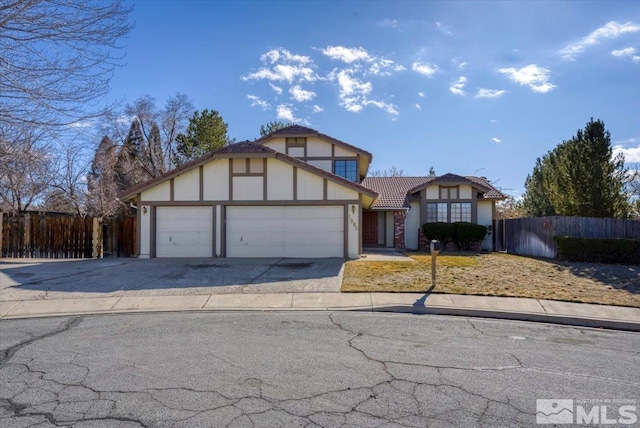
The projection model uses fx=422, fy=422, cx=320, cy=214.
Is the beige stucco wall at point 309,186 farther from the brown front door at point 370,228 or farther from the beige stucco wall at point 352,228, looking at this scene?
the brown front door at point 370,228

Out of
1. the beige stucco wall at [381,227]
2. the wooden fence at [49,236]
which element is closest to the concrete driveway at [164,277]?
the wooden fence at [49,236]

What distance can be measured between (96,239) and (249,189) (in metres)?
7.09

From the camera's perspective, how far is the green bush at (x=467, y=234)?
23.6 meters

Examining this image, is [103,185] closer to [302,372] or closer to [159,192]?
[159,192]

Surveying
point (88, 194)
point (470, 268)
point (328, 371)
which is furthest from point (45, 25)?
point (88, 194)

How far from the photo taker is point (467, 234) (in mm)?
23547

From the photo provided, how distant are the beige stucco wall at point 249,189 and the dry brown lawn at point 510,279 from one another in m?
5.06

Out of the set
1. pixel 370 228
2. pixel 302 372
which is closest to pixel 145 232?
pixel 370 228

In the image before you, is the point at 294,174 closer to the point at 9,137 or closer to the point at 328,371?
the point at 9,137

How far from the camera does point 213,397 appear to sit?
438 cm

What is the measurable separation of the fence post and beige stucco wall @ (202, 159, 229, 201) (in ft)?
Result: 16.4

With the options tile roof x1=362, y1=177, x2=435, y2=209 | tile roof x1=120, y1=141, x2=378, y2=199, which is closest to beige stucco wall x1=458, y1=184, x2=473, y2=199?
tile roof x1=362, y1=177, x2=435, y2=209

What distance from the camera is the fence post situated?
18203mm

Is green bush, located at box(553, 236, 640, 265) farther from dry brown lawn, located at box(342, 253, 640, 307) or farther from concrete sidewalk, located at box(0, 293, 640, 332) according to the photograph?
concrete sidewalk, located at box(0, 293, 640, 332)
